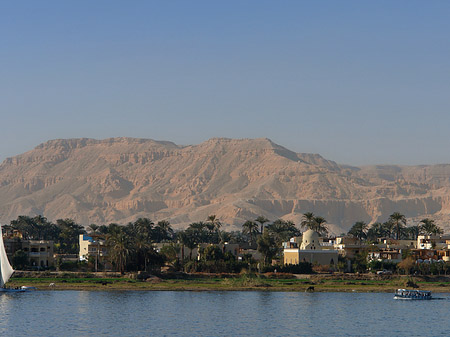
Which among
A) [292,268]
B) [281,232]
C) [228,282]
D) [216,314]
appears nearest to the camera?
[216,314]

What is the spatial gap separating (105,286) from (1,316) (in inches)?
1058

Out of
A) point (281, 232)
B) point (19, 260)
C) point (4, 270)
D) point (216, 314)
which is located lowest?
point (216, 314)

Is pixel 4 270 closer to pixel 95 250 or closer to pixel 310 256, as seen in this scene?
pixel 95 250

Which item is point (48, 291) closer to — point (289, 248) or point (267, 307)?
point (267, 307)

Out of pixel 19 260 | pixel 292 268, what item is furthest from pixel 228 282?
Result: pixel 19 260

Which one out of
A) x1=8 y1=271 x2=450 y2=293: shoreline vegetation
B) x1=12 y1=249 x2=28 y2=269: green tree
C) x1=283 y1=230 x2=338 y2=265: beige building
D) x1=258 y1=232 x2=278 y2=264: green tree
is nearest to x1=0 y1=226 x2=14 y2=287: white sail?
x1=8 y1=271 x2=450 y2=293: shoreline vegetation

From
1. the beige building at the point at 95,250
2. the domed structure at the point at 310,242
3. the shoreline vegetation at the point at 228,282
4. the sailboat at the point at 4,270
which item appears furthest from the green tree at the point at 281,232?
the sailboat at the point at 4,270

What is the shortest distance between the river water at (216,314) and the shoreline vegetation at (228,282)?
3.66m

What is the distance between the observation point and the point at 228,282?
11425cm

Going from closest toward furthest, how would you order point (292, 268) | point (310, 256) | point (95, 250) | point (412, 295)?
point (412, 295)
point (292, 268)
point (310, 256)
point (95, 250)

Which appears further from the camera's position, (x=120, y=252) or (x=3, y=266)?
(x=120, y=252)

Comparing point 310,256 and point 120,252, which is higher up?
point 120,252

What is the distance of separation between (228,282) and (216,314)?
3123cm

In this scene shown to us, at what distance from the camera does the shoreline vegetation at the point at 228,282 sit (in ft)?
355
